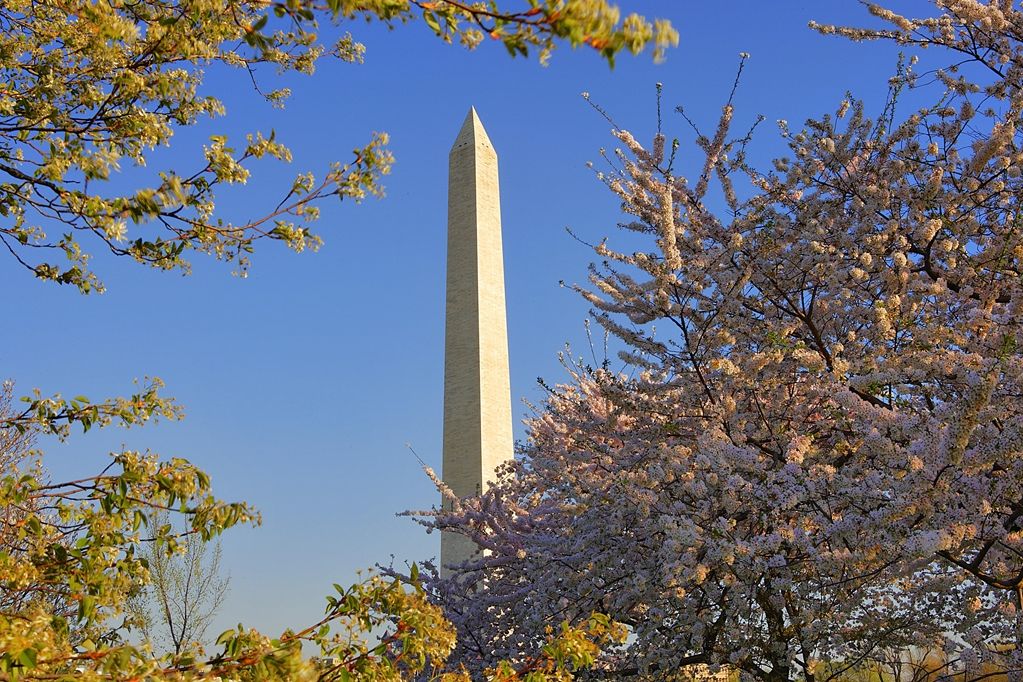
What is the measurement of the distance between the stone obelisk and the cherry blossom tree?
6307 millimetres

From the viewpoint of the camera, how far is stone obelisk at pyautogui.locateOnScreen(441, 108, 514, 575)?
16547 mm

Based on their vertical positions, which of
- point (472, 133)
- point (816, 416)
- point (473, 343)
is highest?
point (472, 133)

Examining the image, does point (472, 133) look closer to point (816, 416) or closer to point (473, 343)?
point (473, 343)

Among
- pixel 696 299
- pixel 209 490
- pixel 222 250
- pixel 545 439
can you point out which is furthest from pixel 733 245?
pixel 545 439

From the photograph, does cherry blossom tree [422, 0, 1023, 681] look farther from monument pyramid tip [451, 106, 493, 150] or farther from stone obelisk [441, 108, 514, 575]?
monument pyramid tip [451, 106, 493, 150]

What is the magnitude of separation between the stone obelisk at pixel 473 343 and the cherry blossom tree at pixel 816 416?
20.7 ft

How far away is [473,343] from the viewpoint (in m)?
16.9

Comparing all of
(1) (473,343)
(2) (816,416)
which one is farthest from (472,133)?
(2) (816,416)

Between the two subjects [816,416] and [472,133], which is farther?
[472,133]

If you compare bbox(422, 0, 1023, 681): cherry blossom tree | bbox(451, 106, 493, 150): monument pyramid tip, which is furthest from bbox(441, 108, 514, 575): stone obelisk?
bbox(422, 0, 1023, 681): cherry blossom tree

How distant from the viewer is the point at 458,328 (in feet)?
56.6

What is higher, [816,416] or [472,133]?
[472,133]

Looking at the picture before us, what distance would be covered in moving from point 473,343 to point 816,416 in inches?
362

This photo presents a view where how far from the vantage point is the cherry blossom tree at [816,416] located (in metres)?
6.18
